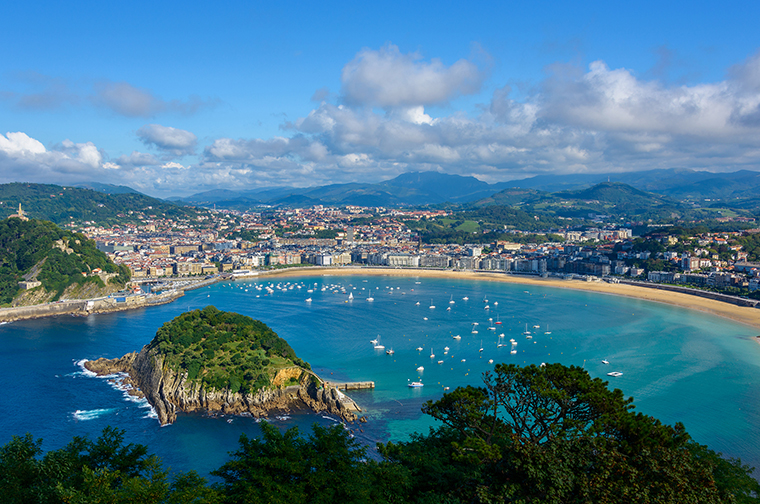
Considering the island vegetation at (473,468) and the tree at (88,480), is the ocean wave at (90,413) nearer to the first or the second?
the tree at (88,480)

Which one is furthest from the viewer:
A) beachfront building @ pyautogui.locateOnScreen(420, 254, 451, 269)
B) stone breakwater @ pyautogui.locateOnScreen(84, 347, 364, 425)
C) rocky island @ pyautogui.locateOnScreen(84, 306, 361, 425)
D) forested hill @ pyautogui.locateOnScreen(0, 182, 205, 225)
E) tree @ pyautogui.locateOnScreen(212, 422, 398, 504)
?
forested hill @ pyautogui.locateOnScreen(0, 182, 205, 225)

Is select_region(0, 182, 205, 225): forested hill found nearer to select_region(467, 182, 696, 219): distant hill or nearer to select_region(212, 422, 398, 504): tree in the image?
select_region(467, 182, 696, 219): distant hill

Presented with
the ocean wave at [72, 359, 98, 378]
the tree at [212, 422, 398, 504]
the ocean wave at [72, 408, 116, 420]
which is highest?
the tree at [212, 422, 398, 504]

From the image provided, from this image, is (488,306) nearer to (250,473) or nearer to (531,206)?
(250,473)

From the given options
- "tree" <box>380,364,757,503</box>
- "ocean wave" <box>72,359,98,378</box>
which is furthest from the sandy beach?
"ocean wave" <box>72,359,98,378</box>

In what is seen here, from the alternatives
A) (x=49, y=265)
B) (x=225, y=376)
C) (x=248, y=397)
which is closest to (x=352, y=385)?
(x=248, y=397)

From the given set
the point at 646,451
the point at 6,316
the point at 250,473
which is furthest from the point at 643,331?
the point at 6,316

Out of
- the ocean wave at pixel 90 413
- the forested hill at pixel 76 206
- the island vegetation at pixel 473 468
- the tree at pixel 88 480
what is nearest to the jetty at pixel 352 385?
the ocean wave at pixel 90 413
